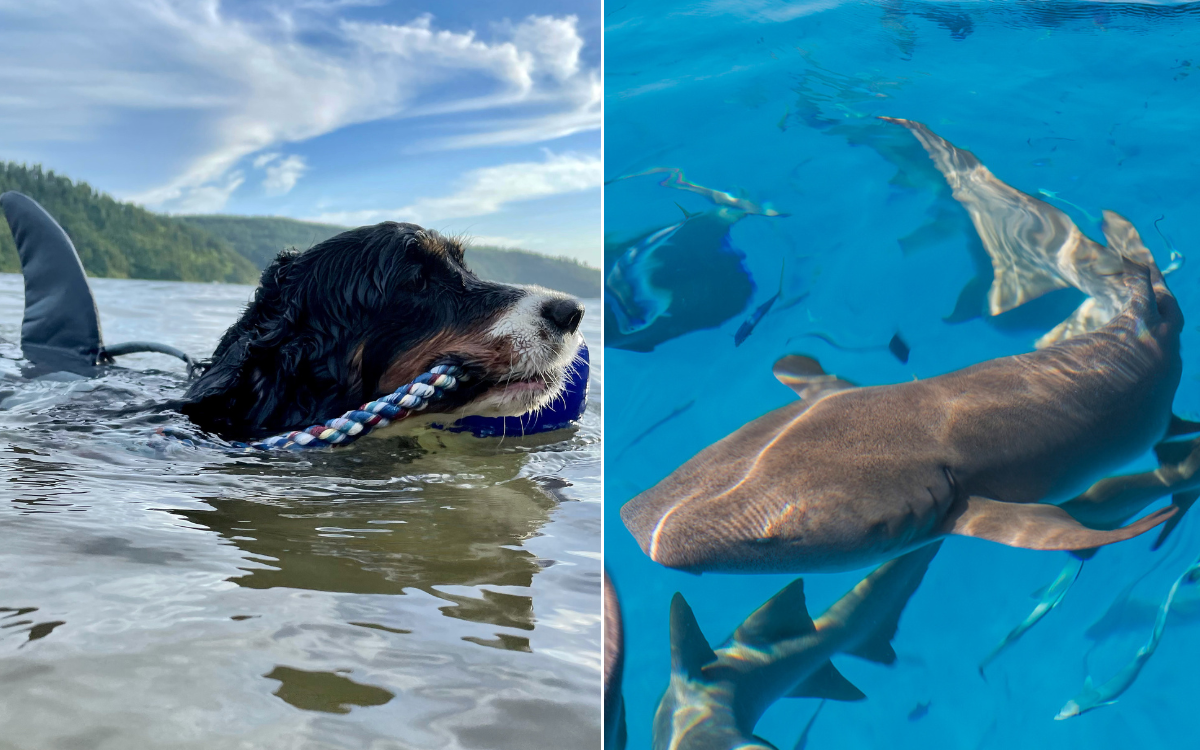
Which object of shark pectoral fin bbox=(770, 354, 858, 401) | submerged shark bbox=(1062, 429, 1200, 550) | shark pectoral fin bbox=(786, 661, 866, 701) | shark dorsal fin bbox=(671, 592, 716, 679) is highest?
shark pectoral fin bbox=(770, 354, 858, 401)

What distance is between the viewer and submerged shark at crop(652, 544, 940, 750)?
1.39 m

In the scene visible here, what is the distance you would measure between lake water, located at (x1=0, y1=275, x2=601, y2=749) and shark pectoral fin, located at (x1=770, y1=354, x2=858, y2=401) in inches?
27.0

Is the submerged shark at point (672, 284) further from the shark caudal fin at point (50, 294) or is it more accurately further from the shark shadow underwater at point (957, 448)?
the shark caudal fin at point (50, 294)

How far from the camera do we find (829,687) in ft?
4.86

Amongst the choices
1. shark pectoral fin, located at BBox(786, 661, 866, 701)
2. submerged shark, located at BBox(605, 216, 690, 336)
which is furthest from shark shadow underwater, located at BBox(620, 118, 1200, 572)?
submerged shark, located at BBox(605, 216, 690, 336)

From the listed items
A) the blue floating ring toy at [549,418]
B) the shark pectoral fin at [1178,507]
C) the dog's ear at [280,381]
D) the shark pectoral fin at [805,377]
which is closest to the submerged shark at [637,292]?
the shark pectoral fin at [805,377]

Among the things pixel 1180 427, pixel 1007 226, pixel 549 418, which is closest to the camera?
pixel 1180 427

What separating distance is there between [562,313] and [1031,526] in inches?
87.2

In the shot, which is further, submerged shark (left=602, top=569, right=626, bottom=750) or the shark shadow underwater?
the shark shadow underwater

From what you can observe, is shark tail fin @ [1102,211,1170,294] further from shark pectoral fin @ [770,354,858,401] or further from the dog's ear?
the dog's ear

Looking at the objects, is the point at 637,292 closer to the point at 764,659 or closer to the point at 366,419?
the point at 764,659

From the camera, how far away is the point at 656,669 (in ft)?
4.97

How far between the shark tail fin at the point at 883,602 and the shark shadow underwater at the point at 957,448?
0.13ft

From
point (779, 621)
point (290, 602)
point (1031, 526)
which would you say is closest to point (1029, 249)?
point (1031, 526)
